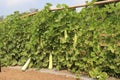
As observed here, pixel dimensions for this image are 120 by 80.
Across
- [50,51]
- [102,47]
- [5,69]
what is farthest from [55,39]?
[5,69]

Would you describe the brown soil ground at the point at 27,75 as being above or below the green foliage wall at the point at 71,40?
below

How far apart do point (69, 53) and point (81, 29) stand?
78 centimetres

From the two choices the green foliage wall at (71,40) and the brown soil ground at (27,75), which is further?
the brown soil ground at (27,75)

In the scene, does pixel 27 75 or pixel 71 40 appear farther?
pixel 27 75

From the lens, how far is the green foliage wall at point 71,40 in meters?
6.83

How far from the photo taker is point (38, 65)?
9227 mm

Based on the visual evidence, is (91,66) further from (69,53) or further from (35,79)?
(35,79)

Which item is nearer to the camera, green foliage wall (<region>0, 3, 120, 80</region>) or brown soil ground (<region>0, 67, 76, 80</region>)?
green foliage wall (<region>0, 3, 120, 80</region>)

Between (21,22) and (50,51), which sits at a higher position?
(21,22)

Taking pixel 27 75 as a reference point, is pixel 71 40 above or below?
above

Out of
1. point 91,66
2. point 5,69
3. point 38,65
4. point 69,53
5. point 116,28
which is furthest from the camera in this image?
point 5,69

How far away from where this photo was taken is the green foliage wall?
6828 millimetres

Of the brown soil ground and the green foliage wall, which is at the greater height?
the green foliage wall

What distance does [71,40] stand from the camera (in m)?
7.93
